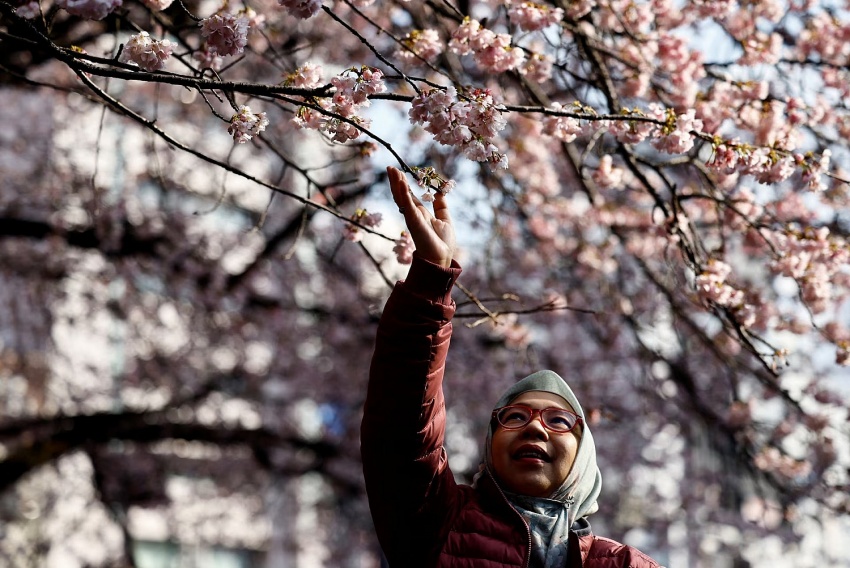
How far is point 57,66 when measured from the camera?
407 inches

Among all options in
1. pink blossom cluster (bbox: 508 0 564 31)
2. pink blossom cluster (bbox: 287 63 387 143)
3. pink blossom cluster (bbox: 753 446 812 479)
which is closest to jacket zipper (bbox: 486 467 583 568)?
pink blossom cluster (bbox: 287 63 387 143)

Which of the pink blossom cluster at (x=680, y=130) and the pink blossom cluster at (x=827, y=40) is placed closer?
the pink blossom cluster at (x=680, y=130)

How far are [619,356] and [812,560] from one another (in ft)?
14.1

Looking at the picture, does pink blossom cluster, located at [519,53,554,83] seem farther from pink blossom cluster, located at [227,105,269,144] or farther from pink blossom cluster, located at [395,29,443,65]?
pink blossom cluster, located at [227,105,269,144]

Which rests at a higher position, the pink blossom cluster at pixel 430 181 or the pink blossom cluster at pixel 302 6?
the pink blossom cluster at pixel 302 6

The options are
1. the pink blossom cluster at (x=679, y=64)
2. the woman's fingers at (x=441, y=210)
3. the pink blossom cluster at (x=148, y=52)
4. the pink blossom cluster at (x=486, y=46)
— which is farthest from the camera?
the pink blossom cluster at (x=679, y=64)

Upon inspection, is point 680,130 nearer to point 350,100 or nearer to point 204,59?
point 350,100

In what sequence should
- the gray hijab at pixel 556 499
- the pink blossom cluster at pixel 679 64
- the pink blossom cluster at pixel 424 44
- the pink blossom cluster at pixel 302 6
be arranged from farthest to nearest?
the pink blossom cluster at pixel 679 64
the pink blossom cluster at pixel 424 44
the pink blossom cluster at pixel 302 6
the gray hijab at pixel 556 499

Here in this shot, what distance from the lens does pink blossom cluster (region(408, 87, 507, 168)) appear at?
278cm

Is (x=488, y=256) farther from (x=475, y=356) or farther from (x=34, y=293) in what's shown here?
(x=34, y=293)

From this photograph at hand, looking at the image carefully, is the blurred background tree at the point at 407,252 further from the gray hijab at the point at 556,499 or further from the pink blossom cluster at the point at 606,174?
the gray hijab at the point at 556,499

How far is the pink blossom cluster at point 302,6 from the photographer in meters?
2.71

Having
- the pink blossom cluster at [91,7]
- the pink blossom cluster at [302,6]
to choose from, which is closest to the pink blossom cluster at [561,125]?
the pink blossom cluster at [302,6]

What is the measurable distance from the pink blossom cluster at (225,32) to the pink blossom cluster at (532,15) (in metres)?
1.35
